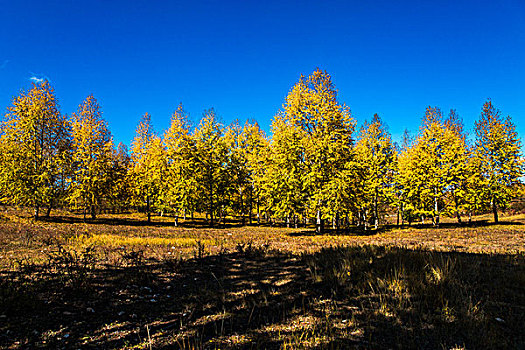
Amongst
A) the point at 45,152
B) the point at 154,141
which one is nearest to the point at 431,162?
the point at 154,141

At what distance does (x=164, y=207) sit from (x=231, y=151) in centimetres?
1229

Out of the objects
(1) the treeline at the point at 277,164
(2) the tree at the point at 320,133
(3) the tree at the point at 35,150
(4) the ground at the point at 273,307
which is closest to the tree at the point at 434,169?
(1) the treeline at the point at 277,164

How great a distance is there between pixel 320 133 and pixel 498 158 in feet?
94.2

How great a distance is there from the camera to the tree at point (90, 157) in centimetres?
2680

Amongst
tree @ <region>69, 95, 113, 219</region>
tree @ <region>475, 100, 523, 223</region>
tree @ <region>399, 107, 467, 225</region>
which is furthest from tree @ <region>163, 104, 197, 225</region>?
tree @ <region>475, 100, 523, 223</region>

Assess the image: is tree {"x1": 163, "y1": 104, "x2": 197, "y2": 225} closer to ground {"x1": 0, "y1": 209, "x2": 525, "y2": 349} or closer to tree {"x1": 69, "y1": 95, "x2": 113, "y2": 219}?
tree {"x1": 69, "y1": 95, "x2": 113, "y2": 219}

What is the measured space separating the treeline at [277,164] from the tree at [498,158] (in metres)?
0.13

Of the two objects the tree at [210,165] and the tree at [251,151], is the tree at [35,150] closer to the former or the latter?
the tree at [210,165]

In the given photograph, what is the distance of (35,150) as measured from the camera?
87.5ft

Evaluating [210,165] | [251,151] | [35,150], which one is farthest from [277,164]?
[35,150]

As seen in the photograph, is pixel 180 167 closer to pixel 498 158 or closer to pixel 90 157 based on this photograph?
pixel 90 157

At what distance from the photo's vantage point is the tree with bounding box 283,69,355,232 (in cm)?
1931

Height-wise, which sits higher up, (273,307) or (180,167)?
(180,167)

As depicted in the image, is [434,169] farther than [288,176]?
Yes
